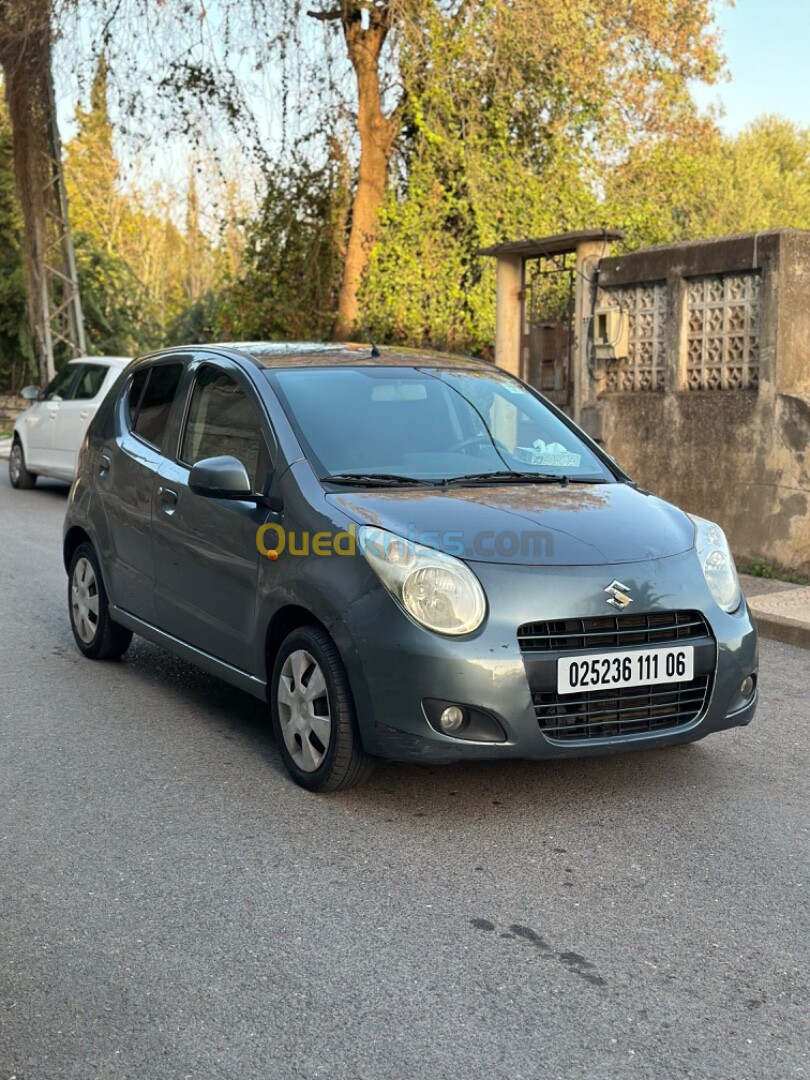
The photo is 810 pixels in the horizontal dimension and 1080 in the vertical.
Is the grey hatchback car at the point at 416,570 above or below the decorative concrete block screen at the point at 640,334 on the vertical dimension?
below

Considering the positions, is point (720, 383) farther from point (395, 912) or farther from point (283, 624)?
point (395, 912)

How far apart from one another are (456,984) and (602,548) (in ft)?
5.96

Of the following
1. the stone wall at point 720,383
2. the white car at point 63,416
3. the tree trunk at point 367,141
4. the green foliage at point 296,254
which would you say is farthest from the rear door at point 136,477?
the green foliage at point 296,254

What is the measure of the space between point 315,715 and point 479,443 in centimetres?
150

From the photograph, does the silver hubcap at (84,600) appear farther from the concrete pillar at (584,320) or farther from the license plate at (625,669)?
the concrete pillar at (584,320)

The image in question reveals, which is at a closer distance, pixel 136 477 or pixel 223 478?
pixel 223 478

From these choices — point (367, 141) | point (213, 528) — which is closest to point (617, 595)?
point (213, 528)

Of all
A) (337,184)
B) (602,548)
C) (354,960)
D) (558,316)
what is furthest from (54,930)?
(337,184)

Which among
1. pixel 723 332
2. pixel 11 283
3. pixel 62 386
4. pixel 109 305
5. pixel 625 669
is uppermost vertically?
pixel 11 283

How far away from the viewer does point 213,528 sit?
18.0 ft

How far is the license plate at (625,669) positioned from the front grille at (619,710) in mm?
30

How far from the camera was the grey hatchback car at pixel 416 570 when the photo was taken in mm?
Answer: 4418

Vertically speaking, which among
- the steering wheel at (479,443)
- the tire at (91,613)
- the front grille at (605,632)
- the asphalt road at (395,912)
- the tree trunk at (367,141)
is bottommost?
the asphalt road at (395,912)

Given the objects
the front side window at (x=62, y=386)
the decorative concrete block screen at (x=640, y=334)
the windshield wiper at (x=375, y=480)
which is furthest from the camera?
the front side window at (x=62, y=386)
